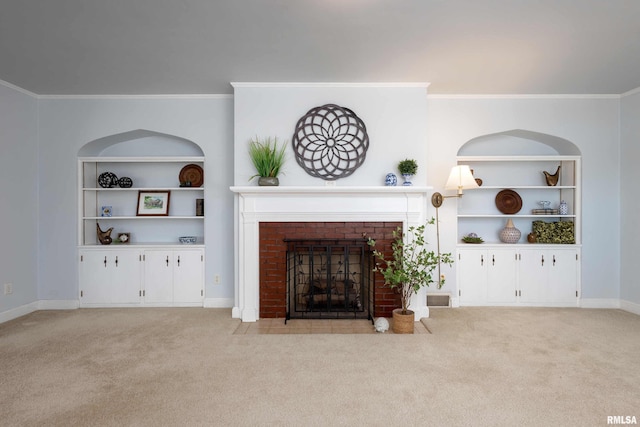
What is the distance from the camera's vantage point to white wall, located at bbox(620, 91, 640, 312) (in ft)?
13.3

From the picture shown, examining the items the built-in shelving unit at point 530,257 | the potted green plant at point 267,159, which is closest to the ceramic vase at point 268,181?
the potted green plant at point 267,159

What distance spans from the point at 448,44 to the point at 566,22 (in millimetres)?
801

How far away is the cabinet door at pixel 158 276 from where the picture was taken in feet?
14.0

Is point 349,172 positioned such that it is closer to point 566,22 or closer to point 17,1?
point 566,22

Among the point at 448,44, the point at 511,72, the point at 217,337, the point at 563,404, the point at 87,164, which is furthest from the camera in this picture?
the point at 87,164

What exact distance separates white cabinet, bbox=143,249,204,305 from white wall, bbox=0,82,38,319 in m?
1.27

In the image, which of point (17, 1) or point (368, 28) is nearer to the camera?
point (17, 1)

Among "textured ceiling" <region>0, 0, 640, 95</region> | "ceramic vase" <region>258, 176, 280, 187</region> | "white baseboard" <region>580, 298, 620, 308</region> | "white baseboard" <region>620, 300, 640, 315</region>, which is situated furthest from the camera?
"white baseboard" <region>580, 298, 620, 308</region>

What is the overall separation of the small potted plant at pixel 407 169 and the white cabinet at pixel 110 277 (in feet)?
10.4

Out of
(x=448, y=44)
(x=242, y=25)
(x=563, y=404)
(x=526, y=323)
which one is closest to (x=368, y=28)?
(x=448, y=44)

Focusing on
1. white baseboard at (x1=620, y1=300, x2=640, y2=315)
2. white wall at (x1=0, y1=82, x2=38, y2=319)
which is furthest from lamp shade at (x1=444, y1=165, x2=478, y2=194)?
white wall at (x1=0, y1=82, x2=38, y2=319)

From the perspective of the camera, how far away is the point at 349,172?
387 centimetres

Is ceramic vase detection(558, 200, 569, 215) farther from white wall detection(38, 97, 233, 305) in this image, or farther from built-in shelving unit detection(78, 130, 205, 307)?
built-in shelving unit detection(78, 130, 205, 307)
